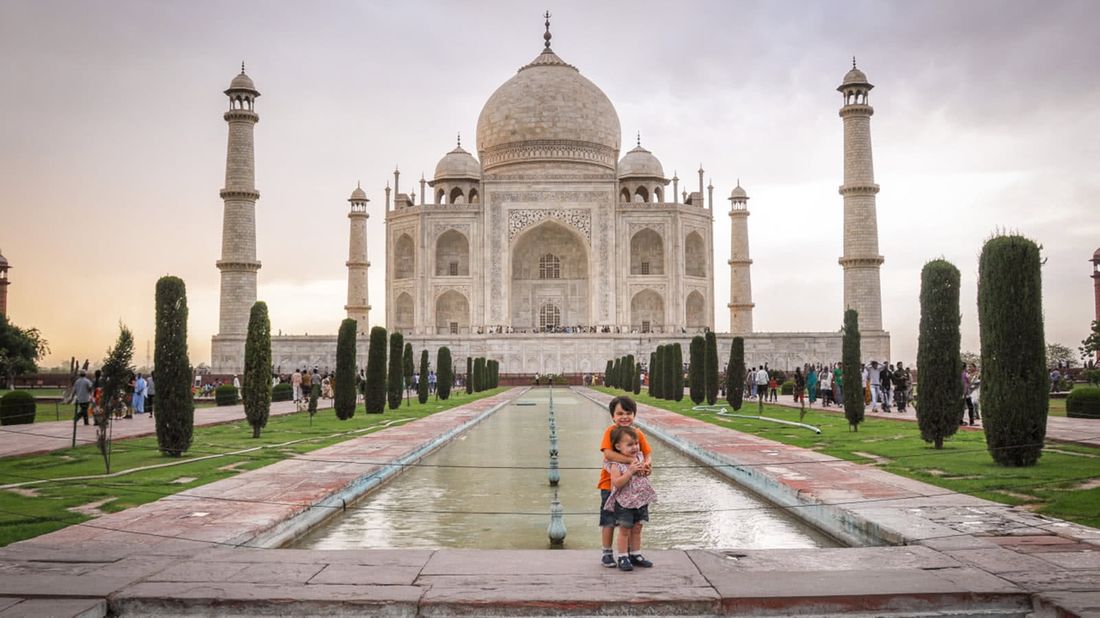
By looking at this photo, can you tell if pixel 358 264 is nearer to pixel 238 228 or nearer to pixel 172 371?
pixel 238 228

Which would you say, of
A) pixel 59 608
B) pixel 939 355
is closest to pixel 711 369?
pixel 939 355

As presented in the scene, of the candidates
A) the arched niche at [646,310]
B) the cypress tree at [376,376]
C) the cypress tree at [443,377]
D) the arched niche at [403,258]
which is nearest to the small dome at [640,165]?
the arched niche at [646,310]

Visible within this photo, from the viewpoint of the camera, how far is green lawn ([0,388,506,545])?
413 centimetres

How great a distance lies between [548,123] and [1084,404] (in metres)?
23.9

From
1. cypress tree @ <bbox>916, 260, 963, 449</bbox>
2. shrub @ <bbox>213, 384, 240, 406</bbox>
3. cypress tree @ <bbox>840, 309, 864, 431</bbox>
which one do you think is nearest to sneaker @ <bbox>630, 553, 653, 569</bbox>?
cypress tree @ <bbox>916, 260, 963, 449</bbox>

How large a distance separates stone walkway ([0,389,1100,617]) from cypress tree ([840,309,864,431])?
479cm

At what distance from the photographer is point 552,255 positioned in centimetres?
3209

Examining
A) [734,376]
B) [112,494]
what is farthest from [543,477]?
[734,376]

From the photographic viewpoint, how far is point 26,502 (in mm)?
4484

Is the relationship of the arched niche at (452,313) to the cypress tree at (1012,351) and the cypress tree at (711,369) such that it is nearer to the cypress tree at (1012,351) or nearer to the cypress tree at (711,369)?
the cypress tree at (711,369)

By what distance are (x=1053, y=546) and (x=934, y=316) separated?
4.48 metres

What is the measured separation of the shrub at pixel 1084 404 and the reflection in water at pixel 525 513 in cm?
597

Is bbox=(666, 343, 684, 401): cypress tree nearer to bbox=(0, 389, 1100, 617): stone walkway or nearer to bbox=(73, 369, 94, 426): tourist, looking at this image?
bbox=(73, 369, 94, 426): tourist

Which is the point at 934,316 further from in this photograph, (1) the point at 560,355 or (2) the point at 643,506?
(1) the point at 560,355
